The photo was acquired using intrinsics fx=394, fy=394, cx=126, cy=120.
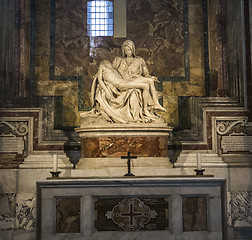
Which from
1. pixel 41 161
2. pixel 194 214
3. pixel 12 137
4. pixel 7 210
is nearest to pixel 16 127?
pixel 12 137

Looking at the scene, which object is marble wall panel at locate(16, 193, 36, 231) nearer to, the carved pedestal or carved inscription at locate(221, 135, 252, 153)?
the carved pedestal

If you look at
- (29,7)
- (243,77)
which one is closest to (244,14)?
(243,77)

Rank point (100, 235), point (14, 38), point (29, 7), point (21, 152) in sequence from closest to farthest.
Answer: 1. point (100, 235)
2. point (21, 152)
3. point (14, 38)
4. point (29, 7)

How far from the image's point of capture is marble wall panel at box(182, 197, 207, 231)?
4949 mm

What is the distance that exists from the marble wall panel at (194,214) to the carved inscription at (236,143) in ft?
10.5

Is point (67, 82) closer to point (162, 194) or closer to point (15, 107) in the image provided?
point (15, 107)

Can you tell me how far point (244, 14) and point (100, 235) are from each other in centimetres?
602

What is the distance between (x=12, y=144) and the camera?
310 inches

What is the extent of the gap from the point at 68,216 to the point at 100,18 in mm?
6303

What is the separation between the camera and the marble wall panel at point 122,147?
24.2 ft

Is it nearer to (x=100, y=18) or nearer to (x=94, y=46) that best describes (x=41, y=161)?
(x=94, y=46)

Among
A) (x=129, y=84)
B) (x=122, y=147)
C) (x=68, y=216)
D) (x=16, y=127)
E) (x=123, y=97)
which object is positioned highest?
(x=129, y=84)

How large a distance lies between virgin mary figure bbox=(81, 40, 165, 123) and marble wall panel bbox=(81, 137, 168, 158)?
391 millimetres

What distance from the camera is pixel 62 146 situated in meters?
8.03
